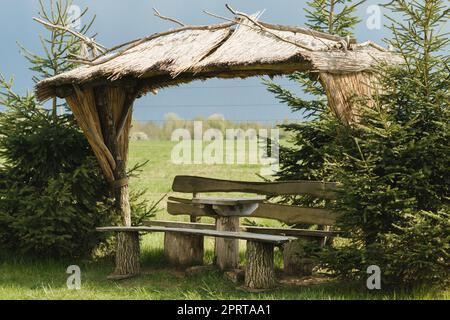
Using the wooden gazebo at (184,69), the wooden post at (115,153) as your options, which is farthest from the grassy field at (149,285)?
the wooden post at (115,153)

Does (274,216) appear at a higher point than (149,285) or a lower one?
higher

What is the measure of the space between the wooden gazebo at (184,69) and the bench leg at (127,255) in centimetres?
1

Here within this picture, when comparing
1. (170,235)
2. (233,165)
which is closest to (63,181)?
(170,235)

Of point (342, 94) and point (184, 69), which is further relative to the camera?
point (184, 69)

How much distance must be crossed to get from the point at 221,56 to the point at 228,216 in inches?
75.1

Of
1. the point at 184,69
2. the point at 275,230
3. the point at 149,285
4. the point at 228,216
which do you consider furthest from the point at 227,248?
the point at 184,69

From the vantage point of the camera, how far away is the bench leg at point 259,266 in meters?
7.24

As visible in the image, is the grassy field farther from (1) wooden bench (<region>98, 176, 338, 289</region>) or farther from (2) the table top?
(2) the table top

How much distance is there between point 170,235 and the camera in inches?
354

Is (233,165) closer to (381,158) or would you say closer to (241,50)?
(241,50)

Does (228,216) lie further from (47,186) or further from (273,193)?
(47,186)

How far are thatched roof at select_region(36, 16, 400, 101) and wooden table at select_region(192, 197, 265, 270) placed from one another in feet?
5.03

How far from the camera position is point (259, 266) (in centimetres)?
725
